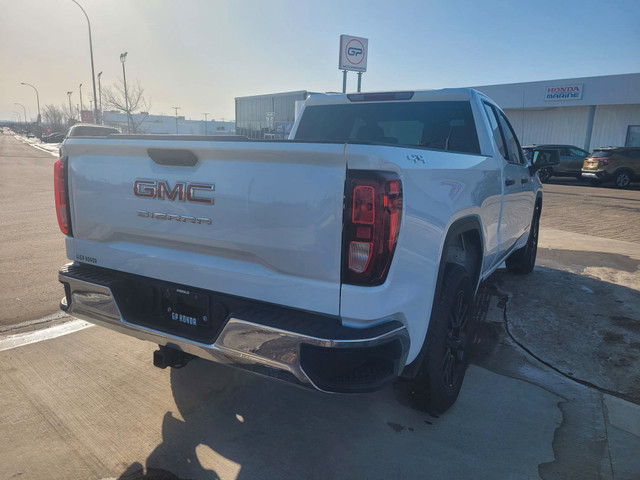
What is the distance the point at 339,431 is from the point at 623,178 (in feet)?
67.6

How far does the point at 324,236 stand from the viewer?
2.03 meters

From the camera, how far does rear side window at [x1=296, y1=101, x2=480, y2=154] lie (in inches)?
152

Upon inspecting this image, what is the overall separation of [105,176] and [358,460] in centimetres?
207

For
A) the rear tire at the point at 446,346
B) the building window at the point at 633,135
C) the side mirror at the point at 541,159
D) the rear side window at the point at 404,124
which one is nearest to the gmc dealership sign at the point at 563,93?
the building window at the point at 633,135

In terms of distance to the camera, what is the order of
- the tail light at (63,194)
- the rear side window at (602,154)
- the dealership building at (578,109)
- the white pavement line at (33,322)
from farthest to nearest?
the dealership building at (578,109) < the rear side window at (602,154) < the white pavement line at (33,322) < the tail light at (63,194)

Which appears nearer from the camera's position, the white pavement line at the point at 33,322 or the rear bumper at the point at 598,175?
the white pavement line at the point at 33,322

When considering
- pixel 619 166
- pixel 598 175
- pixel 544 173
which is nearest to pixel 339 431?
pixel 544 173

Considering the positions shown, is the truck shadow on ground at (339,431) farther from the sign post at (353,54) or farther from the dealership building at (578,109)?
the dealership building at (578,109)

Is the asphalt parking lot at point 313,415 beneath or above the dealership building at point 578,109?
beneath

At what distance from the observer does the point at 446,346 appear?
2863mm

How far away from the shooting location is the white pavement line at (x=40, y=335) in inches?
148

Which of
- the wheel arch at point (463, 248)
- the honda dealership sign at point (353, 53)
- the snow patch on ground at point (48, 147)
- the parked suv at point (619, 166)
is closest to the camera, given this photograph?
the wheel arch at point (463, 248)

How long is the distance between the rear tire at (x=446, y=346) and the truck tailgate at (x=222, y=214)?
852 millimetres

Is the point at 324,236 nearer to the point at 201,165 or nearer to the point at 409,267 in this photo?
the point at 409,267
